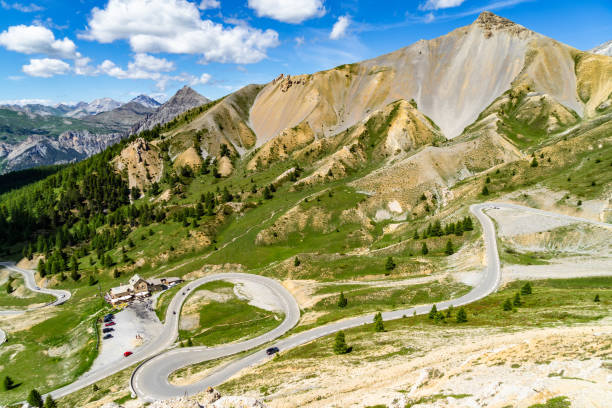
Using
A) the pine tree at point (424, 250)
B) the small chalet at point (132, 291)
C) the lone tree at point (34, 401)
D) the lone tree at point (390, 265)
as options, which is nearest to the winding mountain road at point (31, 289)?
the small chalet at point (132, 291)

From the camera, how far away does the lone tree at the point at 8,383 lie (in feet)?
240

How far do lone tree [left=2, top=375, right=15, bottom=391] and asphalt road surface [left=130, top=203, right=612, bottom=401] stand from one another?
33.7 m

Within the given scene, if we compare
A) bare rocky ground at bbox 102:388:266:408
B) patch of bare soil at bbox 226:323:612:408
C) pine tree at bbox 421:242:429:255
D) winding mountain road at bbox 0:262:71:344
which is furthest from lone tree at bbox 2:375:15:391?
pine tree at bbox 421:242:429:255

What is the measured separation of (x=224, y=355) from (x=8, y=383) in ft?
170

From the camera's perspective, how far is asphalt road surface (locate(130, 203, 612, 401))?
188ft

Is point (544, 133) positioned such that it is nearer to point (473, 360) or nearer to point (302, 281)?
point (302, 281)

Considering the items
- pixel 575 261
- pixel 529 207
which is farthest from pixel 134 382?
pixel 529 207

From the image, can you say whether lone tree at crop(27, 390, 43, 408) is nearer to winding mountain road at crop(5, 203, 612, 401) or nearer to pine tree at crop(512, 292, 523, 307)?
winding mountain road at crop(5, 203, 612, 401)

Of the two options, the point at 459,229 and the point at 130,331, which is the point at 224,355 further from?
the point at 459,229

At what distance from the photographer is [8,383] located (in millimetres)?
74062

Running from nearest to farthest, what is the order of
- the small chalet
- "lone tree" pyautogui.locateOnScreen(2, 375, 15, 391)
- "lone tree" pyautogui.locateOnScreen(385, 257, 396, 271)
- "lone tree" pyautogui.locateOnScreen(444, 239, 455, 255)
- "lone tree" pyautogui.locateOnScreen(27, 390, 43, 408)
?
"lone tree" pyautogui.locateOnScreen(27, 390, 43, 408), "lone tree" pyautogui.locateOnScreen(2, 375, 15, 391), "lone tree" pyautogui.locateOnScreen(385, 257, 396, 271), "lone tree" pyautogui.locateOnScreen(444, 239, 455, 255), the small chalet

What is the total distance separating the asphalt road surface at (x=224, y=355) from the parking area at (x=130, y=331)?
574 inches

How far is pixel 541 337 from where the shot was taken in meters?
35.8

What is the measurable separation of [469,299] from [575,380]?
5395cm
